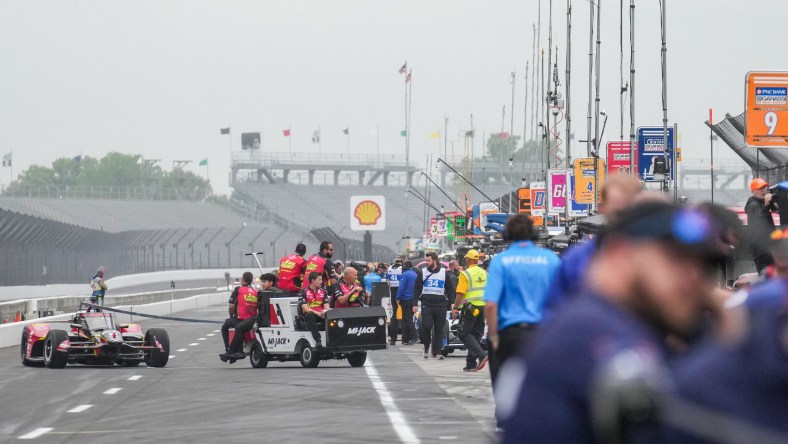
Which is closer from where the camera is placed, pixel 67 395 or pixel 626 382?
pixel 626 382

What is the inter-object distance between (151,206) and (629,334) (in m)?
115

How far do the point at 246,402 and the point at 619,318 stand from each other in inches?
516

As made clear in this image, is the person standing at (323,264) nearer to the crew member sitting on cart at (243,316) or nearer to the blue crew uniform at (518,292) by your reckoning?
the crew member sitting on cart at (243,316)

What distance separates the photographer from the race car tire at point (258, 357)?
2173 centimetres

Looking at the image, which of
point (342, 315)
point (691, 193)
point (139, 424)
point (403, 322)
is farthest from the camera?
point (691, 193)

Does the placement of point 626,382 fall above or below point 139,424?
above

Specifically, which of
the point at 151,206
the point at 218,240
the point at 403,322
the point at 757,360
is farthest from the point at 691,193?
the point at 757,360

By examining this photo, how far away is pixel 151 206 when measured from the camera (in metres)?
115

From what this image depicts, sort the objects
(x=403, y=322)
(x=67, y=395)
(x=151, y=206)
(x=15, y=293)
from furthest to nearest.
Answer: (x=151, y=206), (x=15, y=293), (x=403, y=322), (x=67, y=395)

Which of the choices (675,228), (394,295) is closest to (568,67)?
(394,295)

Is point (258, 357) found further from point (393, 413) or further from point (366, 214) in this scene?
point (366, 214)

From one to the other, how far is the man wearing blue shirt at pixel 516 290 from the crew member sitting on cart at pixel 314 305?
11.1 meters

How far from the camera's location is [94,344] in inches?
860

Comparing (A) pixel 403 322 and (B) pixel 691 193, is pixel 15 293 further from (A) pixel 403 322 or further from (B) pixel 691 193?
(B) pixel 691 193
